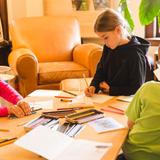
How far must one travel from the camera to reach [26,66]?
3.37m

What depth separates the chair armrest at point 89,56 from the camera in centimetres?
351

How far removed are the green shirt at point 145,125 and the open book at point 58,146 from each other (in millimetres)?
158

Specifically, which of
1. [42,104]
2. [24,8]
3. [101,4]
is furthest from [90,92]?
[24,8]

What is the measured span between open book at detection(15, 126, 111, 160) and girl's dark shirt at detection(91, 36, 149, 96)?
80 cm

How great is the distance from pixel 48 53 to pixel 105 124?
244cm

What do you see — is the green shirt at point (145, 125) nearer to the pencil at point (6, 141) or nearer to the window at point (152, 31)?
the pencil at point (6, 141)

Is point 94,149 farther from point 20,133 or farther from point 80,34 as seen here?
point 80,34

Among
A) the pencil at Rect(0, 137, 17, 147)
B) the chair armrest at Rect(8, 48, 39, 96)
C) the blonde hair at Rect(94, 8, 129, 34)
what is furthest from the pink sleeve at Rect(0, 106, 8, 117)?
the chair armrest at Rect(8, 48, 39, 96)

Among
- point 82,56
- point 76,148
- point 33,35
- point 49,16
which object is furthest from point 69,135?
point 49,16

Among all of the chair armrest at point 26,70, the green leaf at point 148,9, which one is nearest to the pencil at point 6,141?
the green leaf at point 148,9

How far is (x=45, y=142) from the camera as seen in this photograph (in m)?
1.32

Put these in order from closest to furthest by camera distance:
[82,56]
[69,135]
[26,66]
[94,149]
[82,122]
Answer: [94,149]
[69,135]
[82,122]
[26,66]
[82,56]

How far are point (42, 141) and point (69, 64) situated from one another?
2.43 m

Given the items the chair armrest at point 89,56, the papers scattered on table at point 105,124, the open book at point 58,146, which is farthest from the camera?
the chair armrest at point 89,56
